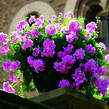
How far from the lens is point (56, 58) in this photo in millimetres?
3256

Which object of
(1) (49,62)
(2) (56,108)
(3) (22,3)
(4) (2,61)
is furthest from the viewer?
(3) (22,3)

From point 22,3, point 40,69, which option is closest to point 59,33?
point 40,69

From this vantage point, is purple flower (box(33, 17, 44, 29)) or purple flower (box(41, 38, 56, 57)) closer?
purple flower (box(41, 38, 56, 57))

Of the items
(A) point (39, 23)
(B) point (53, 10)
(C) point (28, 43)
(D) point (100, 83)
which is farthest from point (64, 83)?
(B) point (53, 10)

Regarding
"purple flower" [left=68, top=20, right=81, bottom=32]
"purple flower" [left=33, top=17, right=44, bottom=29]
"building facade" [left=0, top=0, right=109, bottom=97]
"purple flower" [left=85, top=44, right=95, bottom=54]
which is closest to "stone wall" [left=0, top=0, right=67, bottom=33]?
"building facade" [left=0, top=0, right=109, bottom=97]

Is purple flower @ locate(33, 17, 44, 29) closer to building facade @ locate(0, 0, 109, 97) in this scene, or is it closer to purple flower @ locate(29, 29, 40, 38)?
purple flower @ locate(29, 29, 40, 38)

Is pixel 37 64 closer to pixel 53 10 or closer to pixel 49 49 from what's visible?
pixel 49 49

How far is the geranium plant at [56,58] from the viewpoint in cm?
317

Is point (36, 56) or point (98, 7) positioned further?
point (98, 7)

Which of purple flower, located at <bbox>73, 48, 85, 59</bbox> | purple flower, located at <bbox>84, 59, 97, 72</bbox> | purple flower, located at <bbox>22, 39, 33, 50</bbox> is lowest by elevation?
purple flower, located at <bbox>84, 59, 97, 72</bbox>

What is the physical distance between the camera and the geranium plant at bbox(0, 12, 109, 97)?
10.4ft

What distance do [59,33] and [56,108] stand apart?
0.81 metres

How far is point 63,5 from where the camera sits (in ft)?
26.3

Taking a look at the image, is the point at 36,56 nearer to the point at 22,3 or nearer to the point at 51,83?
the point at 51,83
